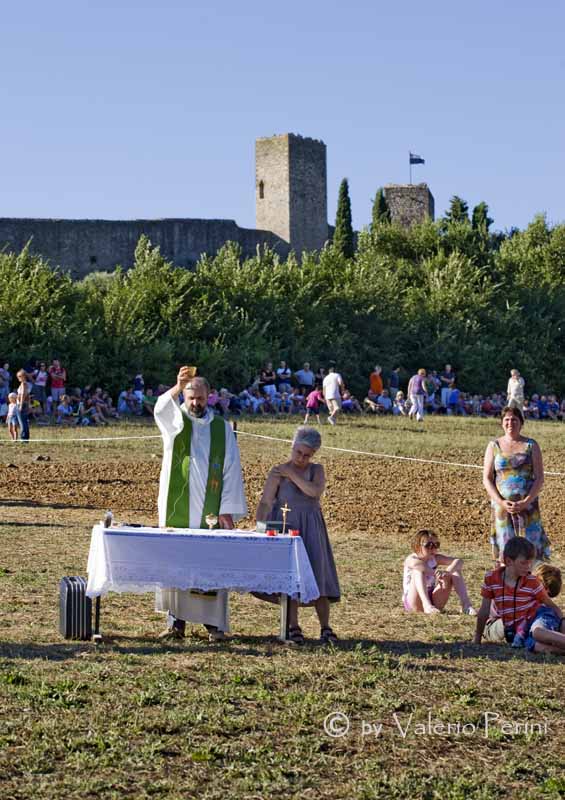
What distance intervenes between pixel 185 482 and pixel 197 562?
71cm

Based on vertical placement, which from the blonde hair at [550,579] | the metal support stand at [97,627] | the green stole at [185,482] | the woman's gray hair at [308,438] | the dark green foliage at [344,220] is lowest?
the metal support stand at [97,627]

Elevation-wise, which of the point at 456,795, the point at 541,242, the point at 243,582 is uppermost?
the point at 541,242

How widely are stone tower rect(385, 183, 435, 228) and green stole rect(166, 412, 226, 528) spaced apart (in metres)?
78.2

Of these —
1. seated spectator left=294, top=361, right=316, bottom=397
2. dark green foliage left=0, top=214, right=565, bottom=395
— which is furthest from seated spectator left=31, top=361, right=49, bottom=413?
seated spectator left=294, top=361, right=316, bottom=397

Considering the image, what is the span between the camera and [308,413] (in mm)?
36031

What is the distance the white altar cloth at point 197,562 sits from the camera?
919cm

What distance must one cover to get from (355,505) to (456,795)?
1342cm

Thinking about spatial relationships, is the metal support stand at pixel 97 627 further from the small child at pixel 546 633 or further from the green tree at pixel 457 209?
the green tree at pixel 457 209

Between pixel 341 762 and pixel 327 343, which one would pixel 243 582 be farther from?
pixel 327 343

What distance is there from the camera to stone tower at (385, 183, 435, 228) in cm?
8700

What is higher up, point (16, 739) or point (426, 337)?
point (426, 337)

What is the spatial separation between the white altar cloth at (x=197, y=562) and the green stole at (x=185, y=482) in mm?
410

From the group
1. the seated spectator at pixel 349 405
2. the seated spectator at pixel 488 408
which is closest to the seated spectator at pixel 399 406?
the seated spectator at pixel 349 405

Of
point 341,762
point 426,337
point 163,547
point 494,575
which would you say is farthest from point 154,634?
point 426,337
